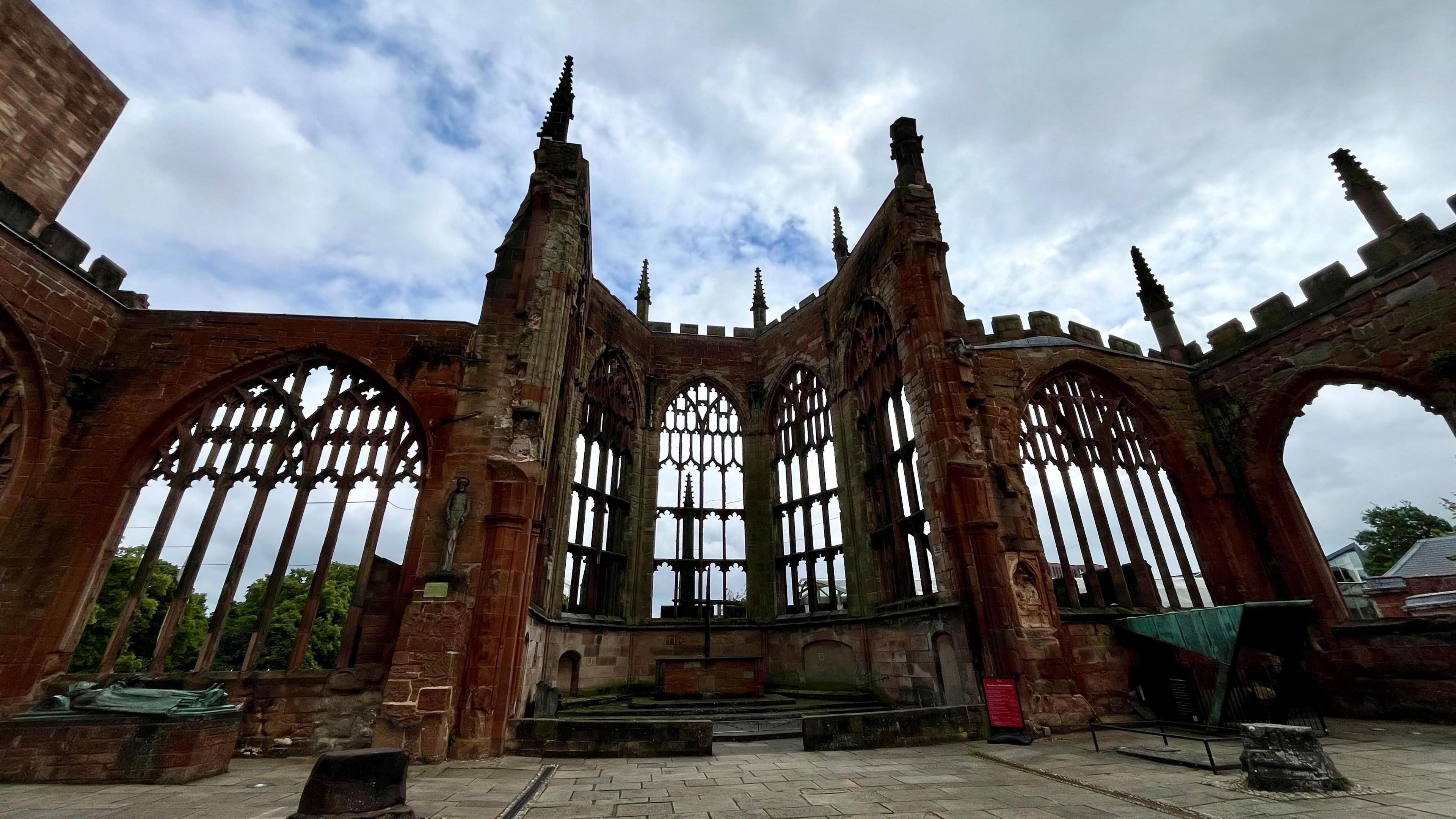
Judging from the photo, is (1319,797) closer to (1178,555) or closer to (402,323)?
(1178,555)

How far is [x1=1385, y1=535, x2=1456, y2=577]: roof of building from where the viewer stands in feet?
83.0

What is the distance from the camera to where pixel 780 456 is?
1727 cm

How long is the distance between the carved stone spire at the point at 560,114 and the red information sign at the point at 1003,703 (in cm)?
1360

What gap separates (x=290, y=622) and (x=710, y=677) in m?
31.9

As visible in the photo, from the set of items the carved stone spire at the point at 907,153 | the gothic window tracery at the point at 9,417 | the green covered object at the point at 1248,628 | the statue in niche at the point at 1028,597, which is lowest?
the green covered object at the point at 1248,628

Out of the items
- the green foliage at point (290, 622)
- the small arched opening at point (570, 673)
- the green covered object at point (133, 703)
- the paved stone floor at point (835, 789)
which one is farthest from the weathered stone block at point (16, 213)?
the green foliage at point (290, 622)

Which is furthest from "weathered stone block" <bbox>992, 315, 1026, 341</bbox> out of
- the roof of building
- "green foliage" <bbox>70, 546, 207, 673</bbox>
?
"green foliage" <bbox>70, 546, 207, 673</bbox>

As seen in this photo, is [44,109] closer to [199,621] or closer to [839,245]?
[839,245]

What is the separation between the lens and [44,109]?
1179 cm

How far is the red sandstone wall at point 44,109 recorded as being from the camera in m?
11.2

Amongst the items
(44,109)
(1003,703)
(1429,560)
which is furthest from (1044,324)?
(1429,560)

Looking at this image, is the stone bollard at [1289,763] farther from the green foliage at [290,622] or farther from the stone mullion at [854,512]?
the green foliage at [290,622]

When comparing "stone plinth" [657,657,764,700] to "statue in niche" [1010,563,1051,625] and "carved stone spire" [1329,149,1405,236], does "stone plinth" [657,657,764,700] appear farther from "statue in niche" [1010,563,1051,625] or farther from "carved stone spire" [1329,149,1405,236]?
"carved stone spire" [1329,149,1405,236]

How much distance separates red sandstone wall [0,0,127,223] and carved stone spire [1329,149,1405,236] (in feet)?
88.3
